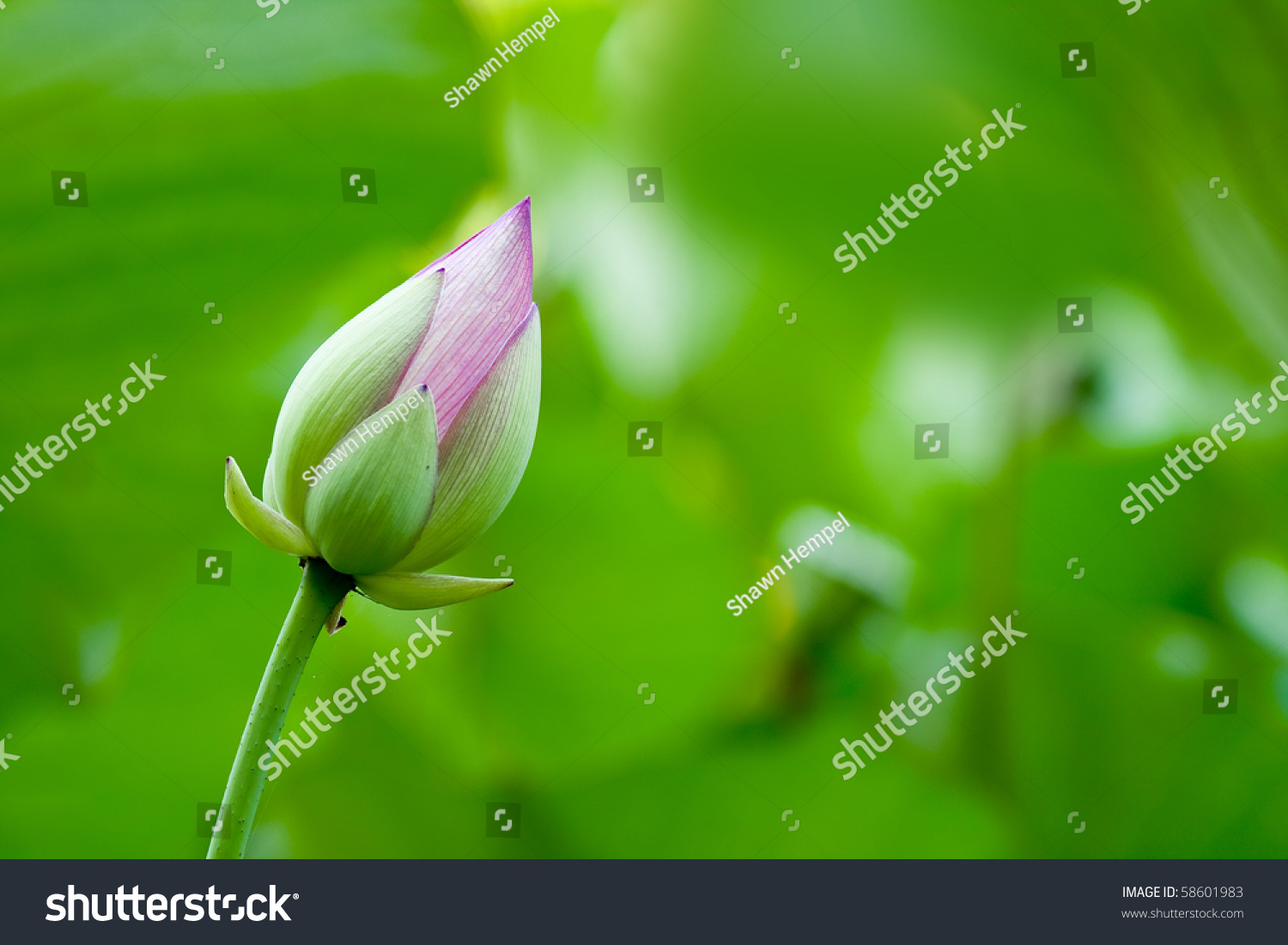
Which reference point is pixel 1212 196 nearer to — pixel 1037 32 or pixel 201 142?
pixel 1037 32

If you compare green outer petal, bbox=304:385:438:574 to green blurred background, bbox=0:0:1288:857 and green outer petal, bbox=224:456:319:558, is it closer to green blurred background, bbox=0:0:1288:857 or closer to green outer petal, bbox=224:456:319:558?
green outer petal, bbox=224:456:319:558

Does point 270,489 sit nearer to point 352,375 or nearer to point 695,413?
point 352,375

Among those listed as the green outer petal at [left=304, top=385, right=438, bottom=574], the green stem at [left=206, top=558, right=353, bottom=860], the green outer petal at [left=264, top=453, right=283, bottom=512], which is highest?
the green outer petal at [left=264, top=453, right=283, bottom=512]

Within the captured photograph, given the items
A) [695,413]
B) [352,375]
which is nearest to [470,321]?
Answer: [352,375]

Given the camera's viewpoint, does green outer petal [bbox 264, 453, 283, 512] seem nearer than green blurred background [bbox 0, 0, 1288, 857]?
Yes

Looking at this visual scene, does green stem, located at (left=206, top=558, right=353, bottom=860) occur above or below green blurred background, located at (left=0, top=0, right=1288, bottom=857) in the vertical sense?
below

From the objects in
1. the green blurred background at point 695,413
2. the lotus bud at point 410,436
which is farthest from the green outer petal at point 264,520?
→ the green blurred background at point 695,413

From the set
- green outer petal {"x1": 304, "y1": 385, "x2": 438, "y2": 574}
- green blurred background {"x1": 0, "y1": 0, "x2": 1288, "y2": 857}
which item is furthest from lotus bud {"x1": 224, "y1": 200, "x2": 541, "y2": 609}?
green blurred background {"x1": 0, "y1": 0, "x2": 1288, "y2": 857}

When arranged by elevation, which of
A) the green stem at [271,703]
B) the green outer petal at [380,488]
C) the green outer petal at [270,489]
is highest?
the green outer petal at [270,489]

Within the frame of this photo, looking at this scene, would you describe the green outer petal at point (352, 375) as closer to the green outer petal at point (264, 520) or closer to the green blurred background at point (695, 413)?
the green outer petal at point (264, 520)
